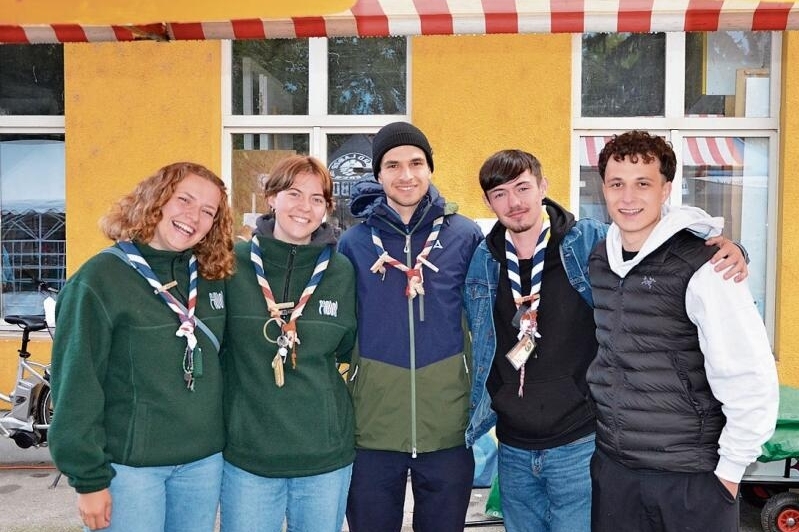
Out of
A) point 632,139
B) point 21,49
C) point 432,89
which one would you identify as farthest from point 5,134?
point 632,139

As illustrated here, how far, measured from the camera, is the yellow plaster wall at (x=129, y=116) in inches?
245

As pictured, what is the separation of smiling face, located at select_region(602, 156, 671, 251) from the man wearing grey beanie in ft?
2.61

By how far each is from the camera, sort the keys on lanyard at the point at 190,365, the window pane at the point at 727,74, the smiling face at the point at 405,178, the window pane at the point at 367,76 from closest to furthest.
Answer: the keys on lanyard at the point at 190,365 < the smiling face at the point at 405,178 < the window pane at the point at 727,74 < the window pane at the point at 367,76

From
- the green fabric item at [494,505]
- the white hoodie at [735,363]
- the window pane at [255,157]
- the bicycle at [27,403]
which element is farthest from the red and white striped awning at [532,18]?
the bicycle at [27,403]

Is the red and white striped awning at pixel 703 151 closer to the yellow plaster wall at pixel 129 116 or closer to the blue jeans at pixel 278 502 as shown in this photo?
the yellow plaster wall at pixel 129 116

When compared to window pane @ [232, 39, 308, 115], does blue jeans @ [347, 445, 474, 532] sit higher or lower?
lower

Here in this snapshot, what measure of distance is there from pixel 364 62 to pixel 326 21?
365cm

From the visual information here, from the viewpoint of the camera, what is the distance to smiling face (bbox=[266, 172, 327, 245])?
2.98 meters

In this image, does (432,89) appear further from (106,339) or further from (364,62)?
(106,339)

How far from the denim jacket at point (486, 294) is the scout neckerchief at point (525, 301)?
0.09 metres

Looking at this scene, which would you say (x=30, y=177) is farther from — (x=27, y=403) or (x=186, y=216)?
(x=186, y=216)

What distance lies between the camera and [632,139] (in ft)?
9.05

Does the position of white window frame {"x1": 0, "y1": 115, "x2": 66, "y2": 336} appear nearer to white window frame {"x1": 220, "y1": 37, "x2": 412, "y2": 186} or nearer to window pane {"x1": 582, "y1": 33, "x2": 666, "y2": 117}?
white window frame {"x1": 220, "y1": 37, "x2": 412, "y2": 186}

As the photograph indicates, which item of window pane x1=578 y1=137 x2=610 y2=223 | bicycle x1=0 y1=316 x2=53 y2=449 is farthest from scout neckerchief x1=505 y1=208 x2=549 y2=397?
bicycle x1=0 y1=316 x2=53 y2=449
